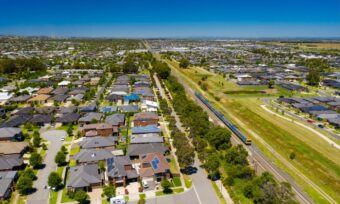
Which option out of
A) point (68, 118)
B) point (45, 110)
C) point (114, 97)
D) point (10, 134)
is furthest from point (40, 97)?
point (10, 134)

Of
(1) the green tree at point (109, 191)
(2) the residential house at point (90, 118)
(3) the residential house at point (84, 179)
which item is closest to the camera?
(1) the green tree at point (109, 191)

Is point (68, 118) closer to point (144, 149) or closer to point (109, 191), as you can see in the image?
point (144, 149)

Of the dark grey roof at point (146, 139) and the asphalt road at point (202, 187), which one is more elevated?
the dark grey roof at point (146, 139)

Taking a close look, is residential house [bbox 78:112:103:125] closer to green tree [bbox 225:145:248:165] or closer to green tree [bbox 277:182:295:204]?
green tree [bbox 225:145:248:165]

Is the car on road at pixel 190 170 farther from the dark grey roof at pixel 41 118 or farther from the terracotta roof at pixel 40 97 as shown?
the terracotta roof at pixel 40 97

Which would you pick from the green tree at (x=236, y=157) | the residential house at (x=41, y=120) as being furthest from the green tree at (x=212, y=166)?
the residential house at (x=41, y=120)

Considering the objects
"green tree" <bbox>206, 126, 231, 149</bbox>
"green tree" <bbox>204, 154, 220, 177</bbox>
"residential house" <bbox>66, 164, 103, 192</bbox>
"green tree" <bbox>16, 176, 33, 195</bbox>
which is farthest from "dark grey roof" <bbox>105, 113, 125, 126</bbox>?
"green tree" <bbox>204, 154, 220, 177</bbox>
